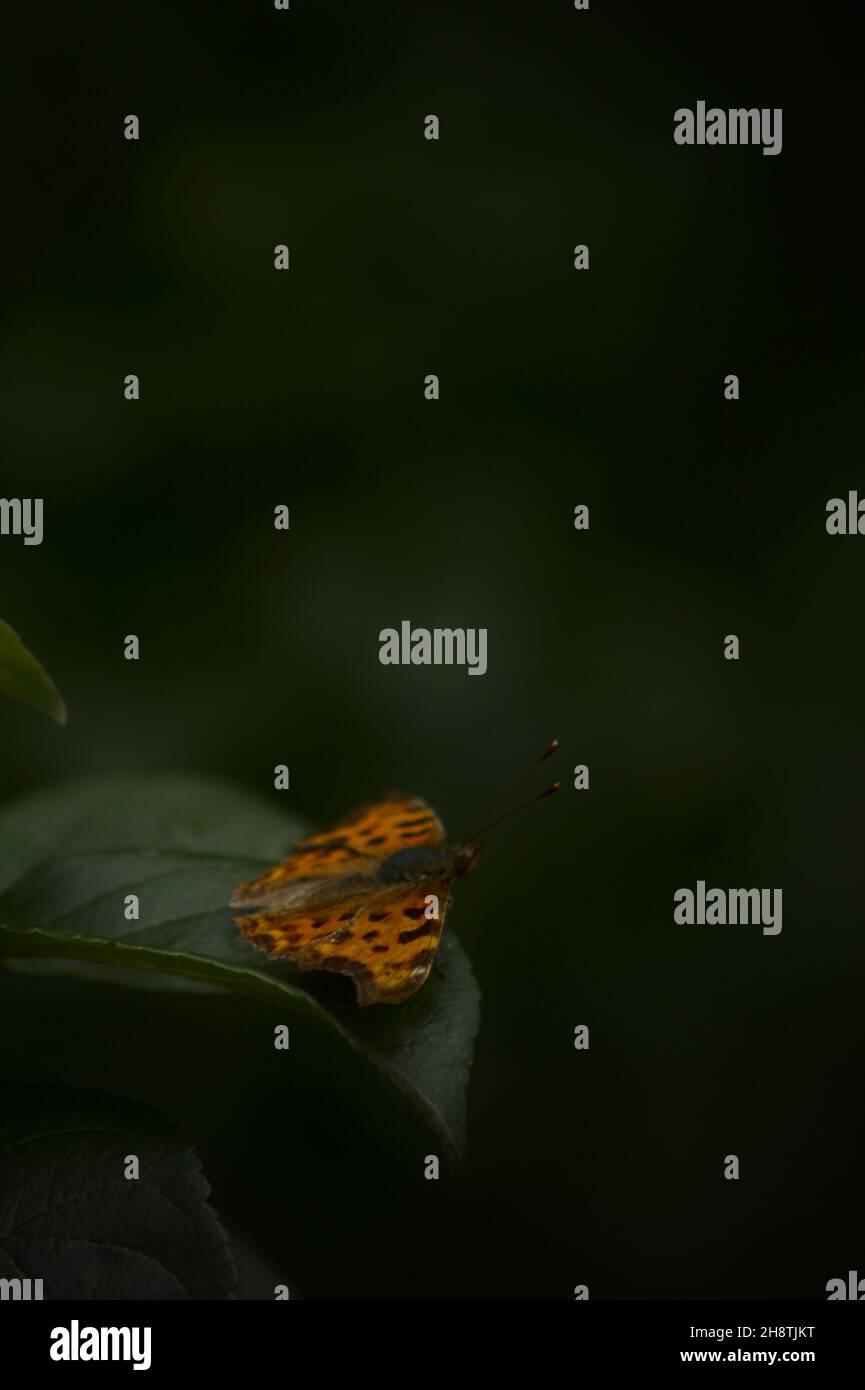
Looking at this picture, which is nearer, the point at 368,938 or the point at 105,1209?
the point at 105,1209

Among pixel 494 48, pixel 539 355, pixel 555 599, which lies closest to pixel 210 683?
pixel 555 599

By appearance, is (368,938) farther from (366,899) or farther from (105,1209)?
(105,1209)

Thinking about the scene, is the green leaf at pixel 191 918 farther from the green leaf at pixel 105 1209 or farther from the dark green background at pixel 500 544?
the dark green background at pixel 500 544

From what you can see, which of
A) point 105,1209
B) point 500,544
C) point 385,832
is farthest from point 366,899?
point 500,544

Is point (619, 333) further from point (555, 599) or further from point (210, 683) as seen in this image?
point (210, 683)

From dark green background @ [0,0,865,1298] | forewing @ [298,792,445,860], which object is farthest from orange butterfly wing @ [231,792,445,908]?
dark green background @ [0,0,865,1298]

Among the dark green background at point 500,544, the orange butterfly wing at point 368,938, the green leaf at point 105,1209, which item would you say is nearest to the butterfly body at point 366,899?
the orange butterfly wing at point 368,938

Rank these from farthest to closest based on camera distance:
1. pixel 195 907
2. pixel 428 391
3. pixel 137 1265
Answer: pixel 428 391
pixel 195 907
pixel 137 1265
